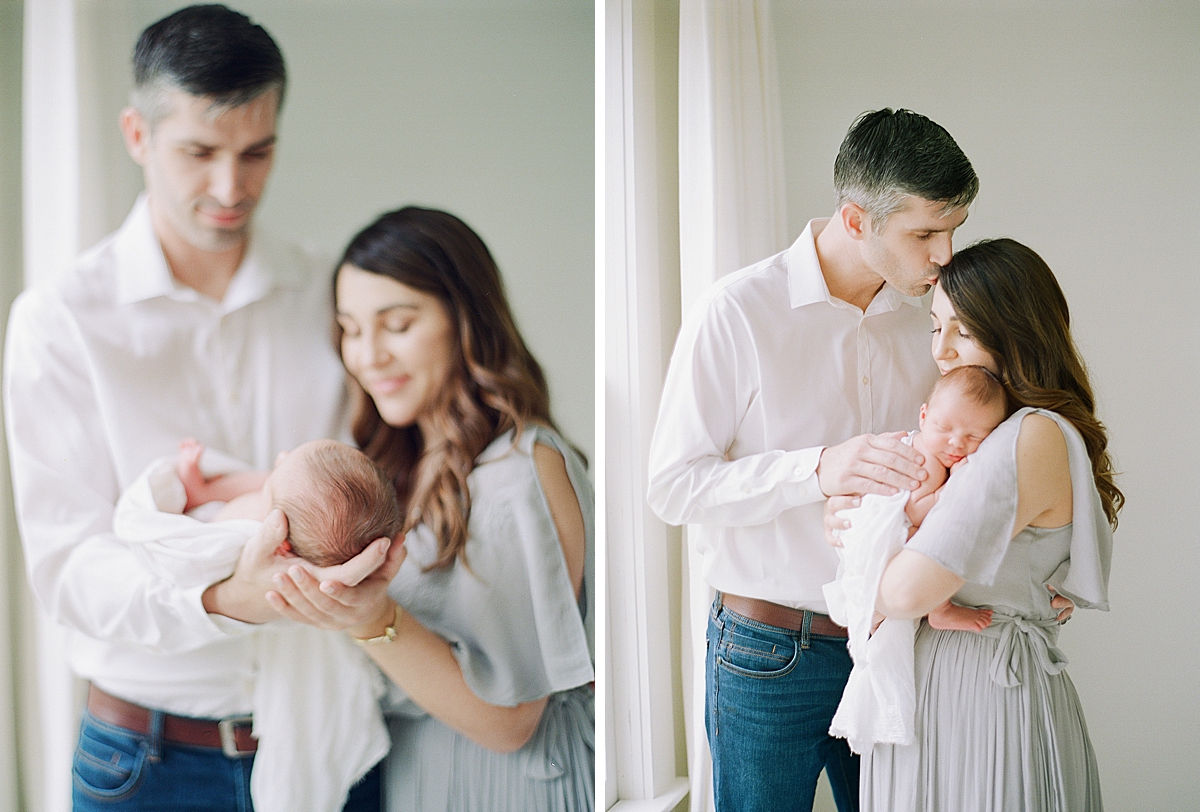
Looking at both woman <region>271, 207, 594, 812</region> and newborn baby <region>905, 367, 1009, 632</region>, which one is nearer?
newborn baby <region>905, 367, 1009, 632</region>

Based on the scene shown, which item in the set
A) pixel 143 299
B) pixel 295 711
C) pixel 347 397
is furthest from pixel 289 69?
pixel 295 711

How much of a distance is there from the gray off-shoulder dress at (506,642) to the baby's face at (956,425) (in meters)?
0.66

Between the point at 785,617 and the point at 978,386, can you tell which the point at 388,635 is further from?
the point at 978,386

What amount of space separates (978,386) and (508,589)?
938 millimetres

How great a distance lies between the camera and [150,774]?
5.00 ft

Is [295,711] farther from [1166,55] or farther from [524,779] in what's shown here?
[1166,55]

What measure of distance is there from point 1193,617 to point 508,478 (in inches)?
68.2

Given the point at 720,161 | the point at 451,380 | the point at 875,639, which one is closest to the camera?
the point at 875,639

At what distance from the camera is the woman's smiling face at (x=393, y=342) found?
155 centimetres

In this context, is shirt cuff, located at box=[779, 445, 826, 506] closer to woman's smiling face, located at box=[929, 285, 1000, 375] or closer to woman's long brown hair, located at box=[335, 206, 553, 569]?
woman's smiling face, located at box=[929, 285, 1000, 375]

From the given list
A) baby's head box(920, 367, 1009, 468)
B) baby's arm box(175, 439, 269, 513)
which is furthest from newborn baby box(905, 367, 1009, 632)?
baby's arm box(175, 439, 269, 513)

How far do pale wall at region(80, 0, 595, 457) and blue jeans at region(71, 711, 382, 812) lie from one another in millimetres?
893

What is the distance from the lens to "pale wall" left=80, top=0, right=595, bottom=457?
5.03ft

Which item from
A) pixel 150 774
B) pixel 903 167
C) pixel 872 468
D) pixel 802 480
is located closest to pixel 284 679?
pixel 150 774
